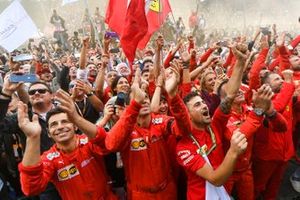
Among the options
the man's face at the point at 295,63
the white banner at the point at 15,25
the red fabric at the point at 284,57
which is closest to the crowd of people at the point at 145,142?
the red fabric at the point at 284,57

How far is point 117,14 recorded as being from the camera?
5020mm

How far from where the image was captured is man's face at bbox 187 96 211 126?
3521mm

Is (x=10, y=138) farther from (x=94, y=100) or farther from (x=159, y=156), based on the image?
(x=159, y=156)

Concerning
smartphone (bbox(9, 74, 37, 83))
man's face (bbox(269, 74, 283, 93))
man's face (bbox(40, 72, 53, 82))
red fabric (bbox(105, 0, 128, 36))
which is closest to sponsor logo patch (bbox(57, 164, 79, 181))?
smartphone (bbox(9, 74, 37, 83))

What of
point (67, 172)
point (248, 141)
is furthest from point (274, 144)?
point (67, 172)

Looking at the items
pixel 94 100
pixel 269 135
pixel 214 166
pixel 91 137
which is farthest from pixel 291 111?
pixel 91 137

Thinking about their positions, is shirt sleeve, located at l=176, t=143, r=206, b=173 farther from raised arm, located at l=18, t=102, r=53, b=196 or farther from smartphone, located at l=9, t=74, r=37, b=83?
smartphone, located at l=9, t=74, r=37, b=83

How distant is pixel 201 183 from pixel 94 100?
184 cm

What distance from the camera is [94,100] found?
4.73 m

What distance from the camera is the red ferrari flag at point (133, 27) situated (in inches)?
168

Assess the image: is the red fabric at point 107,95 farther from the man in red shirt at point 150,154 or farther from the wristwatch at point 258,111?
the wristwatch at point 258,111

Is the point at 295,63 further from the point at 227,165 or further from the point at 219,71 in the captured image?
the point at 227,165

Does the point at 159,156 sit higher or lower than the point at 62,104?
lower

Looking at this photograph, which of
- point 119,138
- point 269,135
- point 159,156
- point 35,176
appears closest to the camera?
point 35,176
